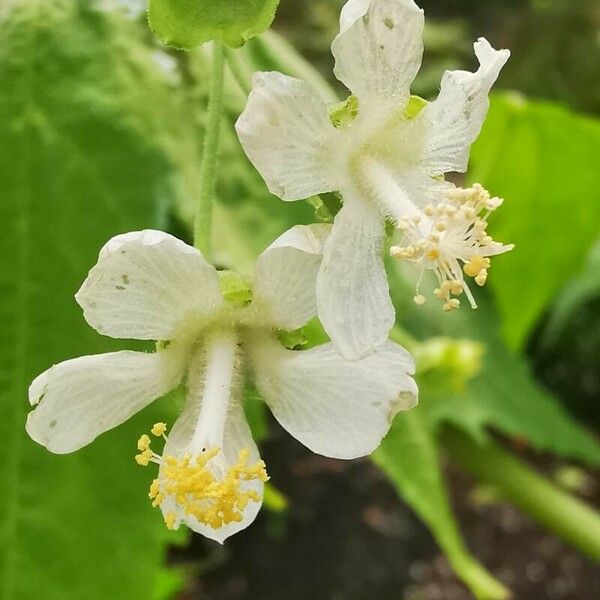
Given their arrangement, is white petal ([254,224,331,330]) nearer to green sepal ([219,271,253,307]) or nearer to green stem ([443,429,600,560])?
green sepal ([219,271,253,307])

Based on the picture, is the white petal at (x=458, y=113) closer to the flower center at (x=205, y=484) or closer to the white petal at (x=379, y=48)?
the white petal at (x=379, y=48)

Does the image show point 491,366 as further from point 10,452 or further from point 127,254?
point 127,254

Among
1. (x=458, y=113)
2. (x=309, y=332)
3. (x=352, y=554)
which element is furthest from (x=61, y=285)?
(x=352, y=554)

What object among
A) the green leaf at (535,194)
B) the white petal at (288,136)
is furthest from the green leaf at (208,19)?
the green leaf at (535,194)

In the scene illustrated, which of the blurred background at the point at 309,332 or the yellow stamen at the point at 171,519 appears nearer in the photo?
the yellow stamen at the point at 171,519

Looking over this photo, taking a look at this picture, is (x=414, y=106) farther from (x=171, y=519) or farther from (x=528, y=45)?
(x=528, y=45)

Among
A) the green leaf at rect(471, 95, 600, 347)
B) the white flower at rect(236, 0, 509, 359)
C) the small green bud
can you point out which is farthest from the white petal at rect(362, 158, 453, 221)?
the green leaf at rect(471, 95, 600, 347)

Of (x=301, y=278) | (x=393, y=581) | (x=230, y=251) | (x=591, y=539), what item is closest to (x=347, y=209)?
(x=301, y=278)
